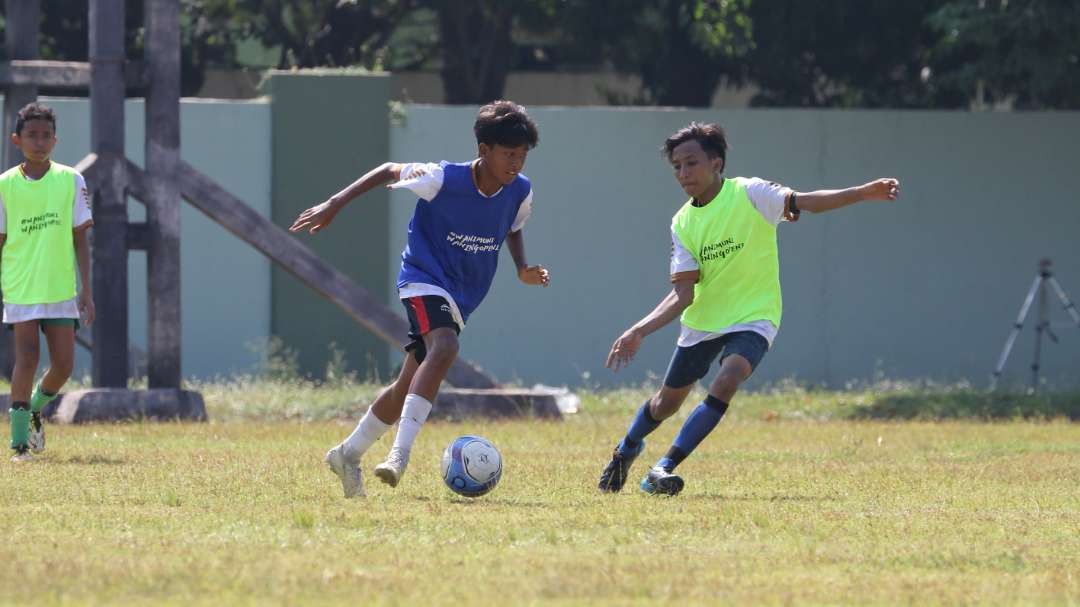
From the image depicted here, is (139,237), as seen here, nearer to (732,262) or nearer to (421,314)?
(421,314)

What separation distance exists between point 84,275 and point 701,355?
11.1ft

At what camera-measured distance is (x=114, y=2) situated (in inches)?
493

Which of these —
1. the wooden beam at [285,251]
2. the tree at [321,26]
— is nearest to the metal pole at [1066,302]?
the wooden beam at [285,251]

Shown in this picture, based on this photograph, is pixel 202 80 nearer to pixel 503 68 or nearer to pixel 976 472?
pixel 503 68

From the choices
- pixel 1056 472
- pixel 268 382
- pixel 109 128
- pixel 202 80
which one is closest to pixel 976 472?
pixel 1056 472

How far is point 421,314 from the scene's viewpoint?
812cm

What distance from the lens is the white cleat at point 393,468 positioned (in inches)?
306

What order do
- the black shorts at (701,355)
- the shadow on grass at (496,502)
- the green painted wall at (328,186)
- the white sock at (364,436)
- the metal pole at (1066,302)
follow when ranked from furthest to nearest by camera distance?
the metal pole at (1066,302) → the green painted wall at (328,186) → the black shorts at (701,355) → the white sock at (364,436) → the shadow on grass at (496,502)

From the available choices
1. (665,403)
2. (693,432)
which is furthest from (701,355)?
(693,432)

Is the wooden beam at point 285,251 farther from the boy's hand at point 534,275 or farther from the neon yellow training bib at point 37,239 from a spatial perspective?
the boy's hand at point 534,275

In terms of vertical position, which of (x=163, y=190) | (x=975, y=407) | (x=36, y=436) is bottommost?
(x=975, y=407)

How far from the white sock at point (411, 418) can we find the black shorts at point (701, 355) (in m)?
1.27

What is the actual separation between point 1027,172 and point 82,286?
9.69m

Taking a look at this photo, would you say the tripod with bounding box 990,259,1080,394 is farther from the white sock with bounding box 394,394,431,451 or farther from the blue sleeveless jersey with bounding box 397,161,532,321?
the white sock with bounding box 394,394,431,451
